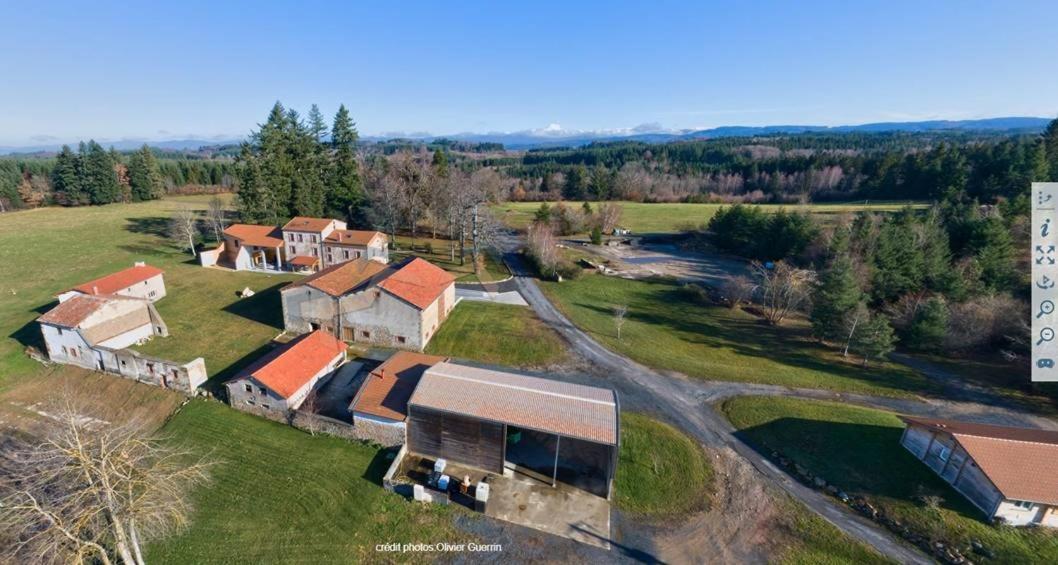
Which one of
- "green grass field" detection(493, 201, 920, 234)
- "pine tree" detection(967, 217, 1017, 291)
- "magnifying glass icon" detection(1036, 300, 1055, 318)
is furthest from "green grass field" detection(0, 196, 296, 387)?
"pine tree" detection(967, 217, 1017, 291)

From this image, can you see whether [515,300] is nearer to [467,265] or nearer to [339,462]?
[467,265]

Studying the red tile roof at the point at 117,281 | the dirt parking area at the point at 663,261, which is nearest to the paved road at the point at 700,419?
the dirt parking area at the point at 663,261

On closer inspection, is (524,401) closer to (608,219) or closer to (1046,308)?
(1046,308)

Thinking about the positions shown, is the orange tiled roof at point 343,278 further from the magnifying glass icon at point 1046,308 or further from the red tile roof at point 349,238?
the magnifying glass icon at point 1046,308

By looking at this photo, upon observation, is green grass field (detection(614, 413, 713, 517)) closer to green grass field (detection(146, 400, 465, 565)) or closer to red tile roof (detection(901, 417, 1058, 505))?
green grass field (detection(146, 400, 465, 565))

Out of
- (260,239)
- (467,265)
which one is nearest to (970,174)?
(467,265)

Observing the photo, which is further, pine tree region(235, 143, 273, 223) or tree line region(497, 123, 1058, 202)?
tree line region(497, 123, 1058, 202)
